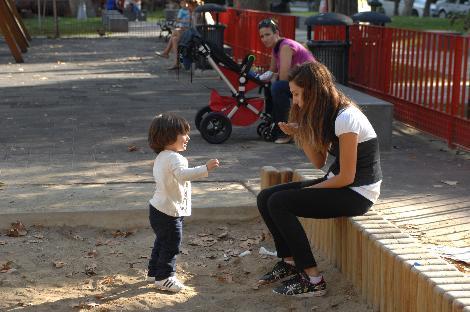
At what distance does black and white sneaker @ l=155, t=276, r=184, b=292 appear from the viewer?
6156mm

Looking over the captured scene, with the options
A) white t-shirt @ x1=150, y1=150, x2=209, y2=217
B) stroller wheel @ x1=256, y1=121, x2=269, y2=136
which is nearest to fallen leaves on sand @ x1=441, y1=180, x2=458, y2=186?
stroller wheel @ x1=256, y1=121, x2=269, y2=136

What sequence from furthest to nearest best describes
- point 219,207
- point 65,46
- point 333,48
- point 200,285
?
point 65,46 → point 333,48 → point 219,207 → point 200,285

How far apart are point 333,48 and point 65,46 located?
48.0 ft

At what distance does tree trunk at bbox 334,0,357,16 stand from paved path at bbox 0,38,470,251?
266 cm

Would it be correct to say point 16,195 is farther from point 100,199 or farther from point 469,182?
point 469,182

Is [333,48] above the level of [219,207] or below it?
above

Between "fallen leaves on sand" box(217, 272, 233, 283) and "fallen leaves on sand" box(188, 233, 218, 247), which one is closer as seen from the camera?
"fallen leaves on sand" box(217, 272, 233, 283)

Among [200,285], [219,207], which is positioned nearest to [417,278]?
[200,285]

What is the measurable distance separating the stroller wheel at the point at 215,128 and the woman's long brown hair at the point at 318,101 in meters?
5.05

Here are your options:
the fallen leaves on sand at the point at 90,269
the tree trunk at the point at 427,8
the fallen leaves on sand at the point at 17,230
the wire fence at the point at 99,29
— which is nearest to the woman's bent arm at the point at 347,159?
the fallen leaves on sand at the point at 90,269

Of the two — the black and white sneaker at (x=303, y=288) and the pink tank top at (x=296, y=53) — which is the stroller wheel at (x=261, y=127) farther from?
the black and white sneaker at (x=303, y=288)

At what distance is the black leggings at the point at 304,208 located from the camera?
5875mm

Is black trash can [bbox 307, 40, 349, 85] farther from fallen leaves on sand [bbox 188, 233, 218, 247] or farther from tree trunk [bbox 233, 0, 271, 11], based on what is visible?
tree trunk [bbox 233, 0, 271, 11]

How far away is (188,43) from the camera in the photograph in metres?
11.2
